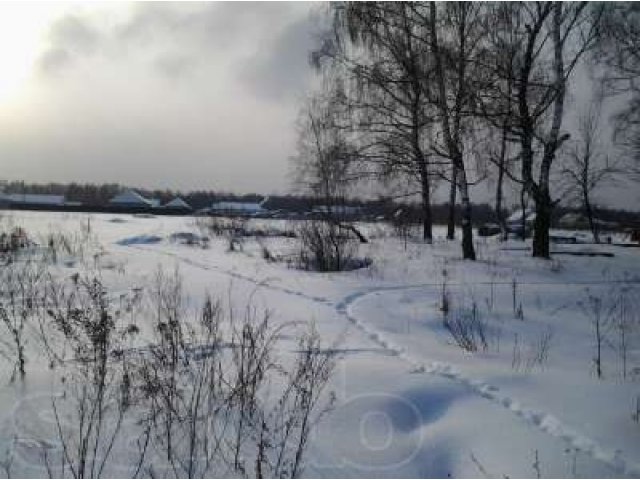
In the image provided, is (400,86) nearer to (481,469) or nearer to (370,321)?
(370,321)

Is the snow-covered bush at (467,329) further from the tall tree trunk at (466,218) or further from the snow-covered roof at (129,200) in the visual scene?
the snow-covered roof at (129,200)

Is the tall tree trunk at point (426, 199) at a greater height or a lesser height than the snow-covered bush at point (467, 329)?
greater

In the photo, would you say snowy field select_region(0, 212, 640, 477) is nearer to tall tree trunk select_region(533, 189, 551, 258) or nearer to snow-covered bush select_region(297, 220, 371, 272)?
snow-covered bush select_region(297, 220, 371, 272)

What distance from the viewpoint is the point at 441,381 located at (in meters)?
4.66

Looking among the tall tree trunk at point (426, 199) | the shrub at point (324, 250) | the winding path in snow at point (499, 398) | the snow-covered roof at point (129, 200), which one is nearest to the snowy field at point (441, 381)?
the winding path in snow at point (499, 398)

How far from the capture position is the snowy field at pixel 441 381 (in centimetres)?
336

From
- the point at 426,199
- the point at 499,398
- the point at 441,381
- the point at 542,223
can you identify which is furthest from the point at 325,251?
the point at 499,398

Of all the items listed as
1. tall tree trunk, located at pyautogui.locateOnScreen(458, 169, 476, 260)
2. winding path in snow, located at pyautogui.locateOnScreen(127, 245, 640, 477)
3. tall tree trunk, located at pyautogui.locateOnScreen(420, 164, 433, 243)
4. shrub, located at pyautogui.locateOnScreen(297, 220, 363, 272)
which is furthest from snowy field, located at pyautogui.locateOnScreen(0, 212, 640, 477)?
tall tree trunk, located at pyautogui.locateOnScreen(420, 164, 433, 243)

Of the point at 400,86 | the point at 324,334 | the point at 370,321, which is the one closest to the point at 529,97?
the point at 400,86

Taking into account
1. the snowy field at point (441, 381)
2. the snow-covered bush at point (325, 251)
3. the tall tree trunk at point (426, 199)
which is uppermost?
the tall tree trunk at point (426, 199)

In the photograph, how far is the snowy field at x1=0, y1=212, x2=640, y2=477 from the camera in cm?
336

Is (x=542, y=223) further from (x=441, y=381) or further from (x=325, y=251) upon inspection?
(x=441, y=381)

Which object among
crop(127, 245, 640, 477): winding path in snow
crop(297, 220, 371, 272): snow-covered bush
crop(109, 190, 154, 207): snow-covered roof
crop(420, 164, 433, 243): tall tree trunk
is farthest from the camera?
crop(109, 190, 154, 207): snow-covered roof

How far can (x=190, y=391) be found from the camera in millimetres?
4109
